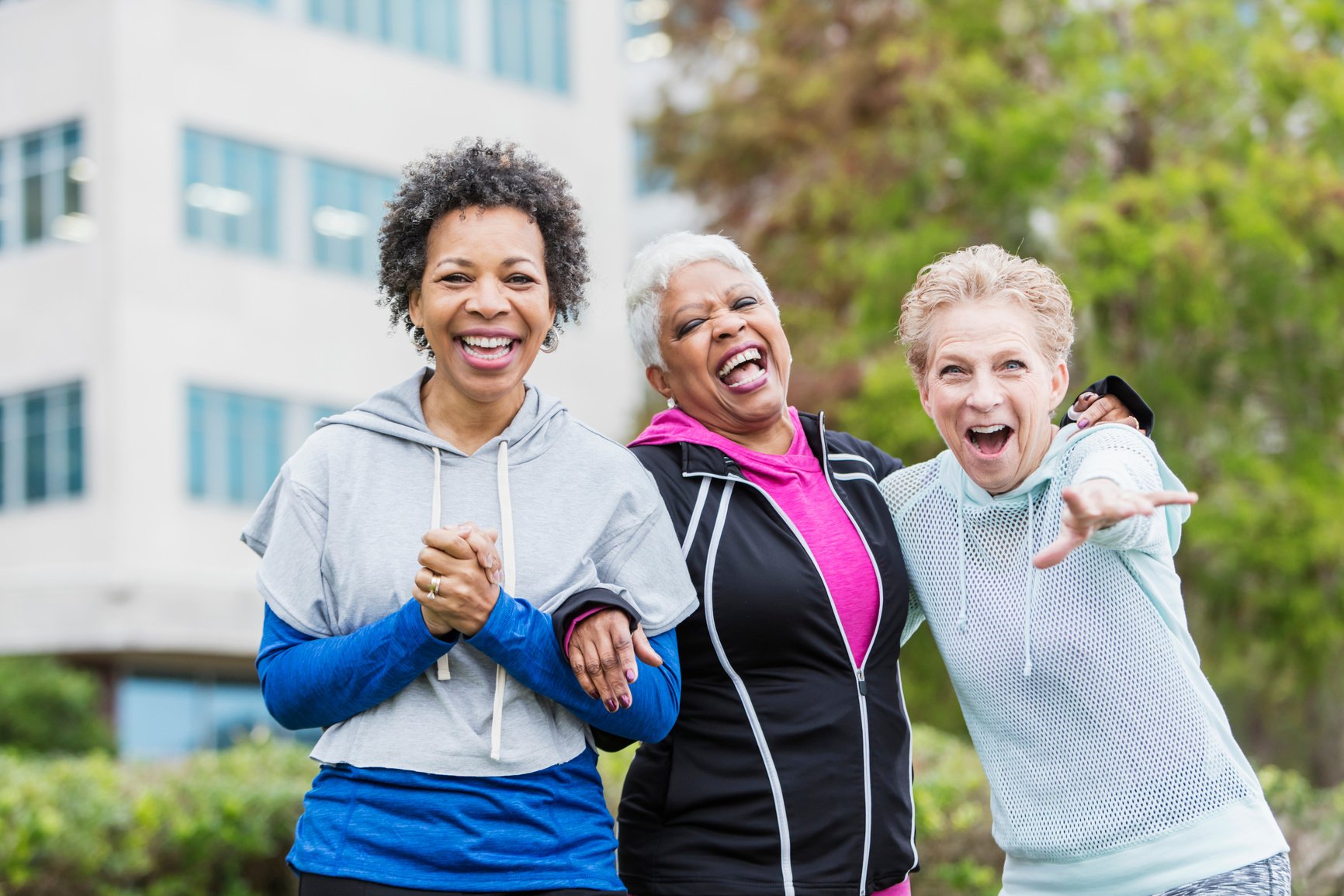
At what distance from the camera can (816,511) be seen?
152 inches

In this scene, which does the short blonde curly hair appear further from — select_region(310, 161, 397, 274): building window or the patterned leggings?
select_region(310, 161, 397, 274): building window

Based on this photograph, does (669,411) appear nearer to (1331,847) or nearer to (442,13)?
(1331,847)

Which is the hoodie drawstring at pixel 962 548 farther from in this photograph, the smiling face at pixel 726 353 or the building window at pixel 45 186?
the building window at pixel 45 186

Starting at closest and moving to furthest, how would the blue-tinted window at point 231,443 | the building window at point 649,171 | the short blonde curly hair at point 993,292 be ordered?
the short blonde curly hair at point 993,292 < the blue-tinted window at point 231,443 < the building window at point 649,171

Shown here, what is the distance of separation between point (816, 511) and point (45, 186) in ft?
67.1

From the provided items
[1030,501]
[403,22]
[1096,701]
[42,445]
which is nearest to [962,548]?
[1030,501]

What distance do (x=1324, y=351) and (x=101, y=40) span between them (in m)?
15.7

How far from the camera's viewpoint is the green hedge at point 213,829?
634cm

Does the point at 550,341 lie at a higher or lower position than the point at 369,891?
higher

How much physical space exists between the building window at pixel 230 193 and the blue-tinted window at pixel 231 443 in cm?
218

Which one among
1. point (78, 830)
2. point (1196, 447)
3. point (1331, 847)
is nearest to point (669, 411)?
point (1331, 847)

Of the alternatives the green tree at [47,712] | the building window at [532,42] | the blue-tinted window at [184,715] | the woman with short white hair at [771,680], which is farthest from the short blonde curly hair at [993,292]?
the building window at [532,42]

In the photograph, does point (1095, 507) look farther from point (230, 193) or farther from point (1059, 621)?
point (230, 193)

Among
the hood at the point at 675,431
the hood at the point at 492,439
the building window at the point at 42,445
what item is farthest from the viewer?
the building window at the point at 42,445
